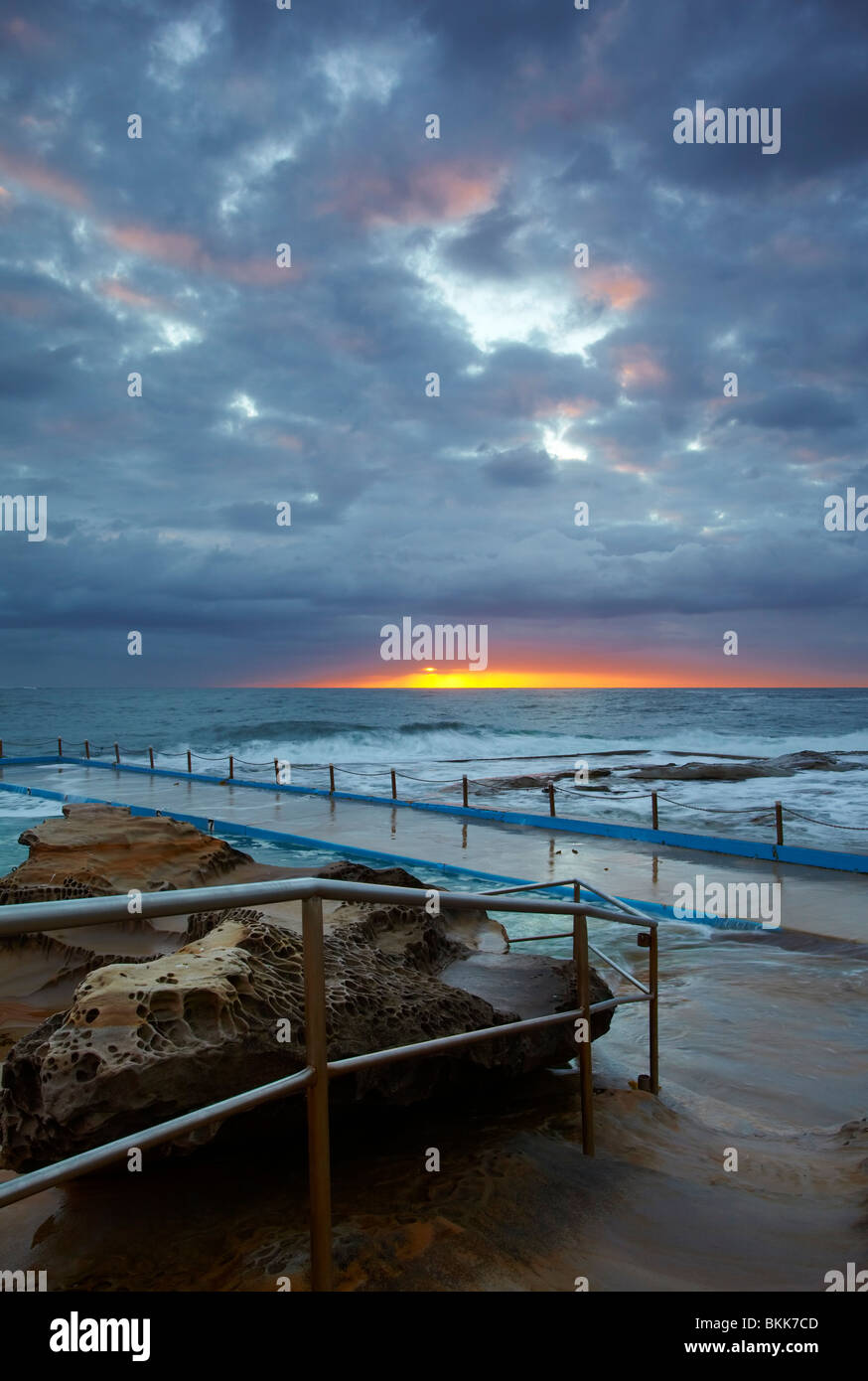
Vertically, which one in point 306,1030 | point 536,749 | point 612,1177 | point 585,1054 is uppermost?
point 306,1030

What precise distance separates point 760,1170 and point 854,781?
2665cm

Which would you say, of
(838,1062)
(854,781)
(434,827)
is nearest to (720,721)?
(854,781)

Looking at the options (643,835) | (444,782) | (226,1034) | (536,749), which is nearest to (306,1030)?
(226,1034)

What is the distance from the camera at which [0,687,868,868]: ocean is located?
18781 mm

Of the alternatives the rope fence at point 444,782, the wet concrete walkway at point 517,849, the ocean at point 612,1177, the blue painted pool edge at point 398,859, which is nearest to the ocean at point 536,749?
the rope fence at point 444,782

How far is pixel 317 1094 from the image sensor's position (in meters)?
1.69

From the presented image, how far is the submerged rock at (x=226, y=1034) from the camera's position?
2.01 m

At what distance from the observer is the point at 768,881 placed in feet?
31.0

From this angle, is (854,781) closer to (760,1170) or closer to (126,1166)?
(760,1170)

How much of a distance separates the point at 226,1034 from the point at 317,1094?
0.55m

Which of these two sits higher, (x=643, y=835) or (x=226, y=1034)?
(x=226, y=1034)

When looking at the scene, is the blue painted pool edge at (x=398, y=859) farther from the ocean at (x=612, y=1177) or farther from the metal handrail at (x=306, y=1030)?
the metal handrail at (x=306, y=1030)

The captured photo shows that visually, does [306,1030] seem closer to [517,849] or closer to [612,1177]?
[612,1177]
